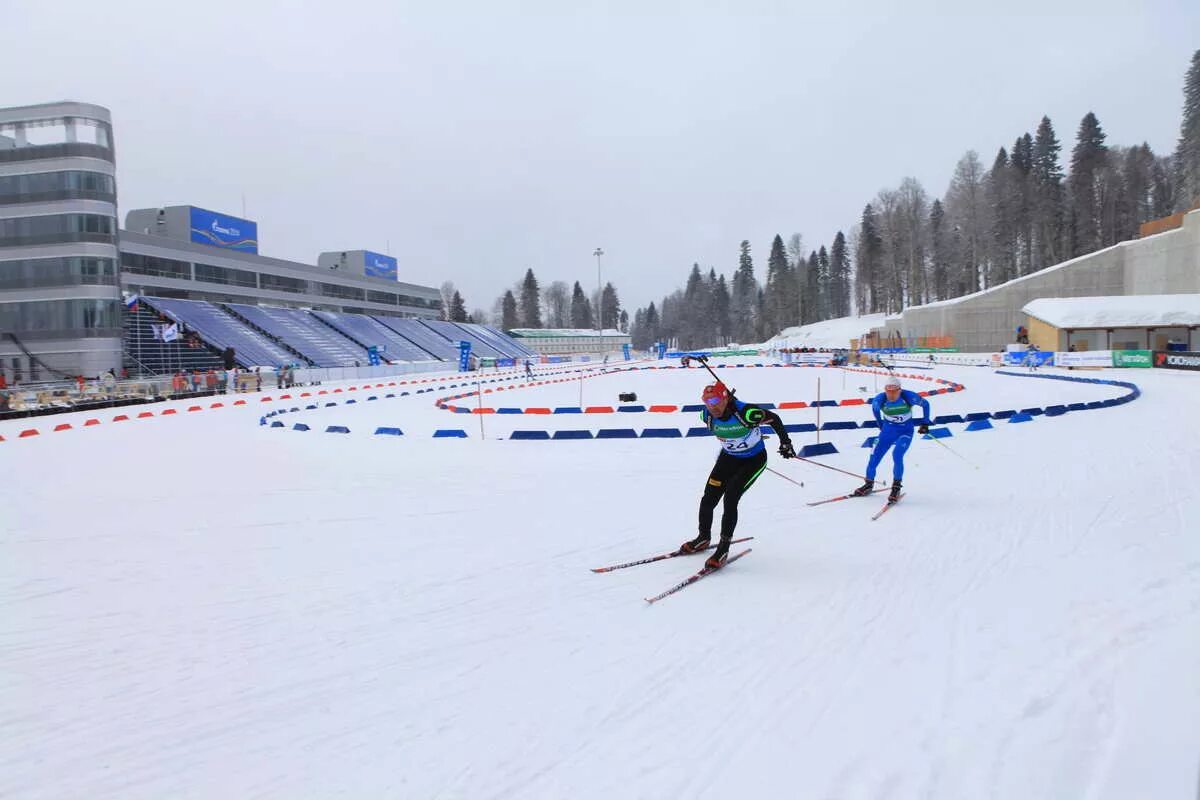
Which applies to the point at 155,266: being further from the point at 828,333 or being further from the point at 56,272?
the point at 828,333

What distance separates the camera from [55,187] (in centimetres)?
3578

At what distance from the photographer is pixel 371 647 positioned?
4555mm

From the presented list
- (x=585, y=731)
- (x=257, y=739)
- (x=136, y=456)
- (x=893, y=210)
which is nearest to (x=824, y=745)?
(x=585, y=731)

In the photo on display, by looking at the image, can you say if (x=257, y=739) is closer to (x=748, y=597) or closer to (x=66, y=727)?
(x=66, y=727)

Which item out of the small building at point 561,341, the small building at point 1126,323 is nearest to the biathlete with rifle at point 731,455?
the small building at point 1126,323

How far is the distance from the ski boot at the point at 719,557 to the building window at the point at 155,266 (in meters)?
51.4

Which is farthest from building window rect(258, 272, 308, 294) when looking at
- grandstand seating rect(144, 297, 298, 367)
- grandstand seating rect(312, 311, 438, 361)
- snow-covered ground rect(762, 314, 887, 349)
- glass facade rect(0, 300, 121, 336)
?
snow-covered ground rect(762, 314, 887, 349)

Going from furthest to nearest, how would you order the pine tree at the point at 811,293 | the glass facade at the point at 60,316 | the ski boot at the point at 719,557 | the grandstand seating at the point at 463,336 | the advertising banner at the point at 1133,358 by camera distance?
the pine tree at the point at 811,293, the grandstand seating at the point at 463,336, the glass facade at the point at 60,316, the advertising banner at the point at 1133,358, the ski boot at the point at 719,557

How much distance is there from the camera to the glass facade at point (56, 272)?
35938 millimetres

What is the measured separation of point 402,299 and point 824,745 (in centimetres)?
7887

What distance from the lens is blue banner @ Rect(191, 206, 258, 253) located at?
5266 cm

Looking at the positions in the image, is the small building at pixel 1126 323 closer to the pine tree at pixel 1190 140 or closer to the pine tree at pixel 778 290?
the pine tree at pixel 1190 140

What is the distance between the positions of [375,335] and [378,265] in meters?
17.2

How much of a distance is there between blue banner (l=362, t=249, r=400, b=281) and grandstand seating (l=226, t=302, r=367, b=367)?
1681 centimetres
